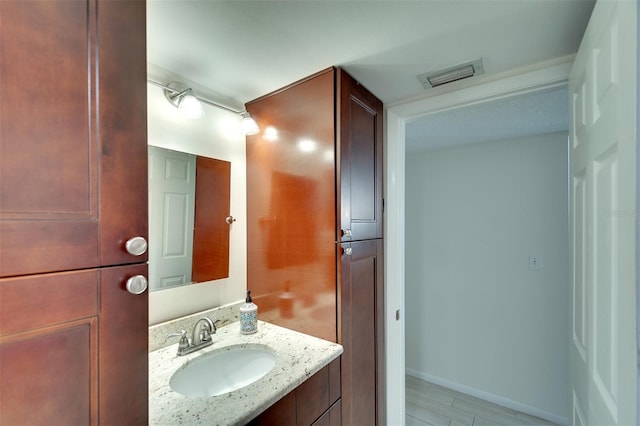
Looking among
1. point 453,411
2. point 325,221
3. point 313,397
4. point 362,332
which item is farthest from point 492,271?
point 313,397

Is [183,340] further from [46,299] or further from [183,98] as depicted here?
[183,98]

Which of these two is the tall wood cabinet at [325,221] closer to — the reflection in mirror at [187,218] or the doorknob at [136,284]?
the reflection in mirror at [187,218]

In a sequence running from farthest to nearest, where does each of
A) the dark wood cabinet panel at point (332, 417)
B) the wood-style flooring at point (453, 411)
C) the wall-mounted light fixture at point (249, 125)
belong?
1. the wood-style flooring at point (453, 411)
2. the wall-mounted light fixture at point (249, 125)
3. the dark wood cabinet panel at point (332, 417)

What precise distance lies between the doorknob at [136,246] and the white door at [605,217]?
3.36 ft

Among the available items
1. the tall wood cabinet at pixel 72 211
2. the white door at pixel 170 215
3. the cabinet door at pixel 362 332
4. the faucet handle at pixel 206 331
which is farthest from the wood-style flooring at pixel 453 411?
the tall wood cabinet at pixel 72 211

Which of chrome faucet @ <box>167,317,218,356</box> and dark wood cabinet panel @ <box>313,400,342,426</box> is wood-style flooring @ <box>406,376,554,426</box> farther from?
chrome faucet @ <box>167,317,218,356</box>

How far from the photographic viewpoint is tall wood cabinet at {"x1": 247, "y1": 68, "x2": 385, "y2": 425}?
1272mm

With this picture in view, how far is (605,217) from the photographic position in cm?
75

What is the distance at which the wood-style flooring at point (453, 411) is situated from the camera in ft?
7.02

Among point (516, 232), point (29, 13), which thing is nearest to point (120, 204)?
point (29, 13)

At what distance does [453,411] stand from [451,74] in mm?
2484

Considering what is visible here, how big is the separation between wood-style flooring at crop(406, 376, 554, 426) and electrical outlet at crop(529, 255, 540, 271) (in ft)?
3.77

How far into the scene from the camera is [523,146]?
2279mm

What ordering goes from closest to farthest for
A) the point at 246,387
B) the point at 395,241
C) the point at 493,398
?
the point at 246,387, the point at 395,241, the point at 493,398
